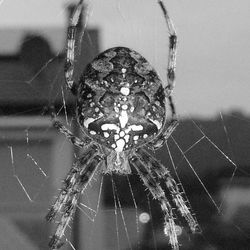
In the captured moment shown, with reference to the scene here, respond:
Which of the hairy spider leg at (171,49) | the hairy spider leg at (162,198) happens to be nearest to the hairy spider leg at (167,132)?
the hairy spider leg at (171,49)

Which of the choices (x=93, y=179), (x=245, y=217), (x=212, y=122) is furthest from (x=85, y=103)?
(x=245, y=217)

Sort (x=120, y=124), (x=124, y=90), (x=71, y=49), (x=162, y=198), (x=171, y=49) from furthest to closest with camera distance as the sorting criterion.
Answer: (x=162, y=198) → (x=171, y=49) → (x=71, y=49) → (x=120, y=124) → (x=124, y=90)

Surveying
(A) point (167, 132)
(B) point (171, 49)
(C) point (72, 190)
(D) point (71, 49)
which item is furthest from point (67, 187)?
(B) point (171, 49)

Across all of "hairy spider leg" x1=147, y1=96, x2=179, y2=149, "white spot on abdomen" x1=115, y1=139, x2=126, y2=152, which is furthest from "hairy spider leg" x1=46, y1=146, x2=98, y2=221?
"hairy spider leg" x1=147, y1=96, x2=179, y2=149

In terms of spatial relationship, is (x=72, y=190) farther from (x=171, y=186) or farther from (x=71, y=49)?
(x=71, y=49)

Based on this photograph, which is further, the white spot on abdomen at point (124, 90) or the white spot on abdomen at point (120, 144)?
the white spot on abdomen at point (120, 144)

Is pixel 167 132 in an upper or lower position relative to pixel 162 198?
upper

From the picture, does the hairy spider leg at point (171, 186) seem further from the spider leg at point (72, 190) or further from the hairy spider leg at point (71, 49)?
the hairy spider leg at point (71, 49)
